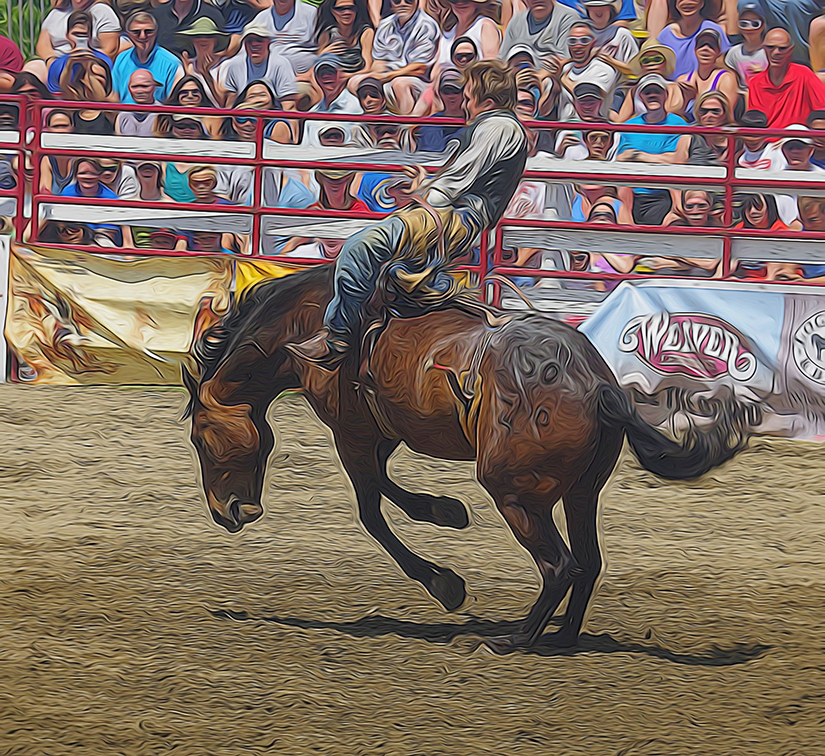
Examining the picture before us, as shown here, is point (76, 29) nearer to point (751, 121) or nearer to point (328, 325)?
point (751, 121)

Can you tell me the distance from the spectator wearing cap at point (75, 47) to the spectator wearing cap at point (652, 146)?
3250 mm

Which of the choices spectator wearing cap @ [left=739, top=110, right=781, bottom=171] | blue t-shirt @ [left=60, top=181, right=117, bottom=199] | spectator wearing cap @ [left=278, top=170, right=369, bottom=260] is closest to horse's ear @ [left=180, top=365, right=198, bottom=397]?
spectator wearing cap @ [left=278, top=170, right=369, bottom=260]

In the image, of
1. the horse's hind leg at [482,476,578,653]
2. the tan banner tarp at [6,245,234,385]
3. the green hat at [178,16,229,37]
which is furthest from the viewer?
the green hat at [178,16,229,37]

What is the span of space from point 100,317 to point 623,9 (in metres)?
3.72

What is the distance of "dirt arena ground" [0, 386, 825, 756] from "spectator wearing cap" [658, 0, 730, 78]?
305cm

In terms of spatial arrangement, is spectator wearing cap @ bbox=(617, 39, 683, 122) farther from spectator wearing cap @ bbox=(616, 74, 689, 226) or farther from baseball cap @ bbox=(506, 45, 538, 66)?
baseball cap @ bbox=(506, 45, 538, 66)

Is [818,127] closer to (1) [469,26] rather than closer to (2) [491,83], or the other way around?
(1) [469,26]

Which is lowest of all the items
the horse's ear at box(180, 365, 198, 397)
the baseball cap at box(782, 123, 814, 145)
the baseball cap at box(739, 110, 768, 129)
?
the horse's ear at box(180, 365, 198, 397)

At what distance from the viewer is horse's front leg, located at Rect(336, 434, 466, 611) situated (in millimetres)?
2904

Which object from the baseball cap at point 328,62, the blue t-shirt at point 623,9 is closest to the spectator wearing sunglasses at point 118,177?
the baseball cap at point 328,62

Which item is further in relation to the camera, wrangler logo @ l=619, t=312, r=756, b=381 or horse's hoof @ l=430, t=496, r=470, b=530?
wrangler logo @ l=619, t=312, r=756, b=381

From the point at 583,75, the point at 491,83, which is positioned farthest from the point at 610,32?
the point at 491,83

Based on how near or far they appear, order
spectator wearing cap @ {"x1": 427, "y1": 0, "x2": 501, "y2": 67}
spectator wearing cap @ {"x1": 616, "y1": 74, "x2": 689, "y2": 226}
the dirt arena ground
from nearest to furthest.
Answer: the dirt arena ground < spectator wearing cap @ {"x1": 616, "y1": 74, "x2": 689, "y2": 226} < spectator wearing cap @ {"x1": 427, "y1": 0, "x2": 501, "y2": 67}

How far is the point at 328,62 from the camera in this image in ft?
22.4
